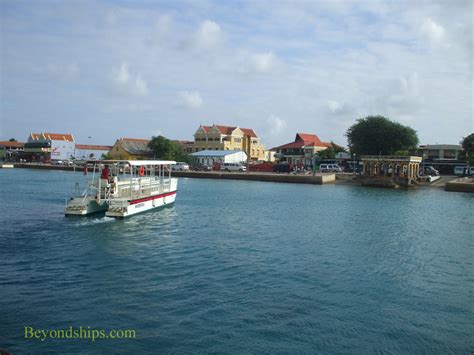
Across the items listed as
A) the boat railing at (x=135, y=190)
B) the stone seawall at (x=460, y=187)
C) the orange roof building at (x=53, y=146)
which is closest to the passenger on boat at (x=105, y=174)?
the boat railing at (x=135, y=190)

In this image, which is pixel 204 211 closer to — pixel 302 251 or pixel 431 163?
pixel 302 251

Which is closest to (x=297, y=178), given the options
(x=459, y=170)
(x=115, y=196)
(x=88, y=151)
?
(x=459, y=170)

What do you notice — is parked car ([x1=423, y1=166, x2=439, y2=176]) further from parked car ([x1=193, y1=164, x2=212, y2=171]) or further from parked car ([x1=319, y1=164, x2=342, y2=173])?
parked car ([x1=193, y1=164, x2=212, y2=171])

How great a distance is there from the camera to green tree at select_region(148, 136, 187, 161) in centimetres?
9550

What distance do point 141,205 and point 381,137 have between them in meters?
61.6

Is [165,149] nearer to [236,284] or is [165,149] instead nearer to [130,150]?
[130,150]

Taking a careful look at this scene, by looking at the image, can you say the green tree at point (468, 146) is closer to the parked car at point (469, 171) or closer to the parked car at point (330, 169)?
the parked car at point (469, 171)

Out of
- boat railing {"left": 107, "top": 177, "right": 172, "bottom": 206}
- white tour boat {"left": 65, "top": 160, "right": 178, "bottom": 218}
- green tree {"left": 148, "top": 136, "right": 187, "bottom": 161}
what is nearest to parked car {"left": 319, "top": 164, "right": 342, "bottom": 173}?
green tree {"left": 148, "top": 136, "right": 187, "bottom": 161}

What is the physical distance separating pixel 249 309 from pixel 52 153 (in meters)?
111

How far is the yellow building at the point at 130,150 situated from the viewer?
101 m

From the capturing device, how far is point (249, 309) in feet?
42.3

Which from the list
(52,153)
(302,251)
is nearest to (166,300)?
(302,251)

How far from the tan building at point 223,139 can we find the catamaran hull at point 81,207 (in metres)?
69.2

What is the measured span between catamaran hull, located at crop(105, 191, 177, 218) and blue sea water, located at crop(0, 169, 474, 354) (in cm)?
61
